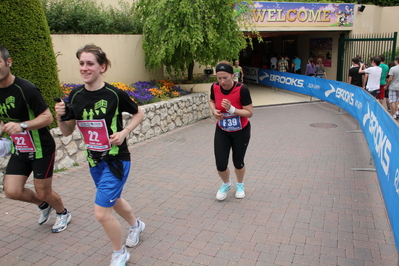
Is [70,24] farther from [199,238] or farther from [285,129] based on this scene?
[199,238]

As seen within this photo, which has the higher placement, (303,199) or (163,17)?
(163,17)

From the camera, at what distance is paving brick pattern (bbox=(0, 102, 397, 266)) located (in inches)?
133

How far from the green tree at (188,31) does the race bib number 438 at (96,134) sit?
6.16 meters

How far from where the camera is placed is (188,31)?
357 inches

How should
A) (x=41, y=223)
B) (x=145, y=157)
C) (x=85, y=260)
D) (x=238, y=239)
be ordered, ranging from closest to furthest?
(x=85, y=260) < (x=238, y=239) < (x=41, y=223) < (x=145, y=157)

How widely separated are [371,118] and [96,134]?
4.78 meters

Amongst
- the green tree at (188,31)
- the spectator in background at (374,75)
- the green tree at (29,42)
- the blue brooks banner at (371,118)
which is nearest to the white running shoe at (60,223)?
the green tree at (29,42)

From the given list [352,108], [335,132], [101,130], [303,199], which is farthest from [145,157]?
[352,108]

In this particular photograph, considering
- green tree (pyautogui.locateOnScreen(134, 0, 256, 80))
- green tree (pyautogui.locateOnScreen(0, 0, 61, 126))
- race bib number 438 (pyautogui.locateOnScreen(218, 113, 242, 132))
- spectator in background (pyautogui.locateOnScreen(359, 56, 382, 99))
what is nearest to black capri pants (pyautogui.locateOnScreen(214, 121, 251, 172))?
race bib number 438 (pyautogui.locateOnScreen(218, 113, 242, 132))

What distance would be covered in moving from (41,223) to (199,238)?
190 cm

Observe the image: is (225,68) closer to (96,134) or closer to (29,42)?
(96,134)

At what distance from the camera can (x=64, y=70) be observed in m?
8.65

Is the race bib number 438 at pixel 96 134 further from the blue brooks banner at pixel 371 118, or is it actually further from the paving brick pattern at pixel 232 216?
the blue brooks banner at pixel 371 118

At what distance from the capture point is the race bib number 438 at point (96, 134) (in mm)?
2949
